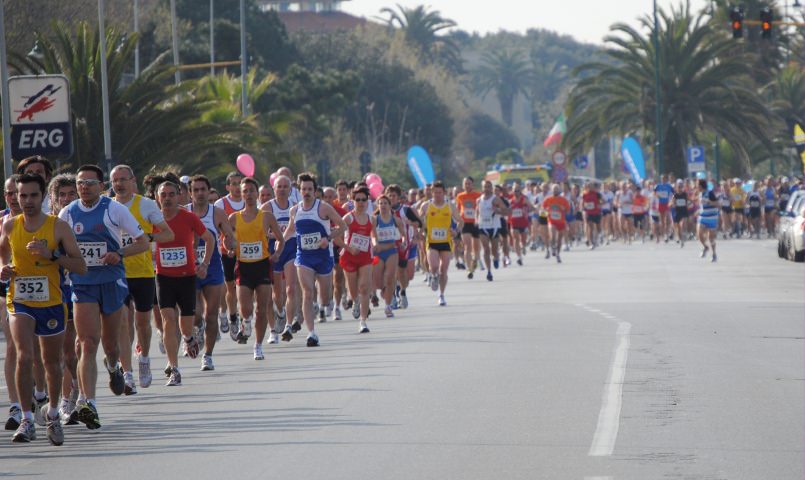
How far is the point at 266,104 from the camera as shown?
198 ft

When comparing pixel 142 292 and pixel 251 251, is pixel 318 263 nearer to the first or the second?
pixel 251 251

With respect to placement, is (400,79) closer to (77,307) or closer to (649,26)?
(649,26)

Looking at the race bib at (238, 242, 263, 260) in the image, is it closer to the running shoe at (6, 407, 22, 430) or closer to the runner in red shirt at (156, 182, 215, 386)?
the runner in red shirt at (156, 182, 215, 386)

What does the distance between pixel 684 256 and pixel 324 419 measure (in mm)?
28775

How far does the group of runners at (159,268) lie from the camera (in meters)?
10.9

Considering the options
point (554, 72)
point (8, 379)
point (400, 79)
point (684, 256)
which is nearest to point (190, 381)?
point (8, 379)

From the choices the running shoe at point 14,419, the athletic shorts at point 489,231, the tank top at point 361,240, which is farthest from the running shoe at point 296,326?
the athletic shorts at point 489,231

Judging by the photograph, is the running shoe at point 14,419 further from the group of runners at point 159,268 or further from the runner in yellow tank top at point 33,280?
the runner in yellow tank top at point 33,280

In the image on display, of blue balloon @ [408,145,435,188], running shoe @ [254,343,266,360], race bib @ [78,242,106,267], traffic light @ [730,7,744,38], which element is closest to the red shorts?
running shoe @ [254,343,266,360]

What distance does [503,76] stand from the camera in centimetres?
15888

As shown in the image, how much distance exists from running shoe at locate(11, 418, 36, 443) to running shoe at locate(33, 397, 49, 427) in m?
0.73

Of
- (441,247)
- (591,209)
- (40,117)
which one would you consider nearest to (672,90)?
(591,209)

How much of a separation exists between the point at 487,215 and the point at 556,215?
7.32m

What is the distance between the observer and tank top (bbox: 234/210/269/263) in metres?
16.8
